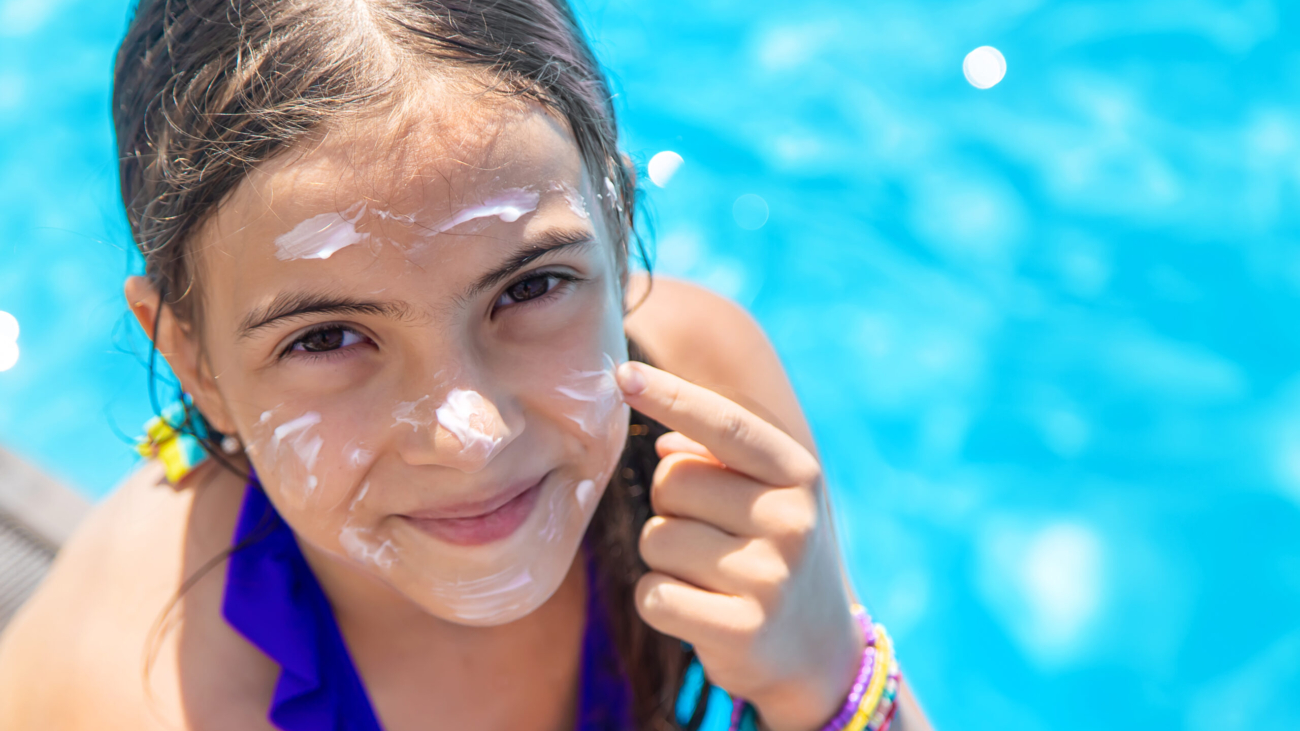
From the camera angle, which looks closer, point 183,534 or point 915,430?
point 183,534

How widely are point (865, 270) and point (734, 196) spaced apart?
2.23 feet

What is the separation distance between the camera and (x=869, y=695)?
5.83 ft

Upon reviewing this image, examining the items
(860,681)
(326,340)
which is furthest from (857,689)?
(326,340)

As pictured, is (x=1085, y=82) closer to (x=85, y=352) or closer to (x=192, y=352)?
(x=192, y=352)

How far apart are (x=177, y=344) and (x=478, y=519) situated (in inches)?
22.4

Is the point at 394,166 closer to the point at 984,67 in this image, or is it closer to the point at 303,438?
the point at 303,438

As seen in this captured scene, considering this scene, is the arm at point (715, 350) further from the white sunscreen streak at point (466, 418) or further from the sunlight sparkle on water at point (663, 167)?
the sunlight sparkle on water at point (663, 167)

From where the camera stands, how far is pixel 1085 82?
4117mm

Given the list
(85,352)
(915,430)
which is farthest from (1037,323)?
(85,352)

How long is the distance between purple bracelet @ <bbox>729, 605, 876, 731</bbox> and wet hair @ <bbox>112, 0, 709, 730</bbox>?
0.85m

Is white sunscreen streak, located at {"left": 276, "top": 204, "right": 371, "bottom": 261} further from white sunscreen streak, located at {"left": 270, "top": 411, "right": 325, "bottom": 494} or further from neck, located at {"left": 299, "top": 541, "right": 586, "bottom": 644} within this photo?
neck, located at {"left": 299, "top": 541, "right": 586, "bottom": 644}

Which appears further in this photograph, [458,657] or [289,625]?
[458,657]

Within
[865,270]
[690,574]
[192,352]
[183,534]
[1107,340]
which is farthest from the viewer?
[865,270]

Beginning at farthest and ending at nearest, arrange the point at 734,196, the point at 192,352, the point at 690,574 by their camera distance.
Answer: the point at 734,196 < the point at 690,574 < the point at 192,352
